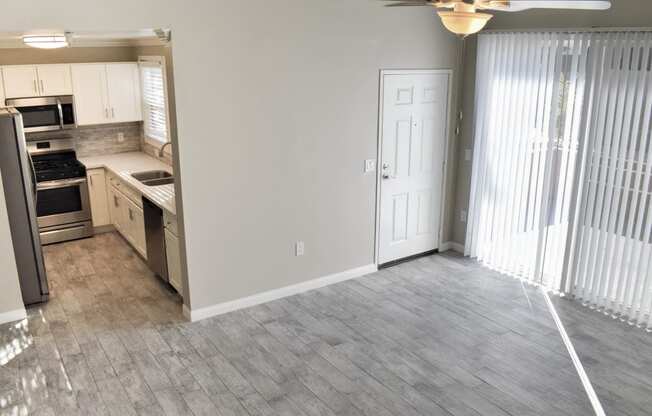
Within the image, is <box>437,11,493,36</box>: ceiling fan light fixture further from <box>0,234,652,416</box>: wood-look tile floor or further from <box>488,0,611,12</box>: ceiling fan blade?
<box>0,234,652,416</box>: wood-look tile floor

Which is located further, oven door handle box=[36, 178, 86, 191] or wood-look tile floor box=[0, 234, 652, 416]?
oven door handle box=[36, 178, 86, 191]

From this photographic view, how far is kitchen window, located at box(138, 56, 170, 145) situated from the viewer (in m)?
6.28

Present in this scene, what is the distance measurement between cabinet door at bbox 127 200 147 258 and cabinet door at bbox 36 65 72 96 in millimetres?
1677

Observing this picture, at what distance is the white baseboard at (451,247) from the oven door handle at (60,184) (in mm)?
4299

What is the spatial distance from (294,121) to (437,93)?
179cm

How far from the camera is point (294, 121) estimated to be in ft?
15.8

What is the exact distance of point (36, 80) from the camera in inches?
244

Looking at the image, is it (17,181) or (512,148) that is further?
(512,148)

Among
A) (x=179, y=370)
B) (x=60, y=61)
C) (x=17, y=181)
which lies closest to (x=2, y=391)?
(x=179, y=370)

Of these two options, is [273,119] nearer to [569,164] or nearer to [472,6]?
[472,6]

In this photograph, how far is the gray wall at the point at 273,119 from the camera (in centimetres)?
420

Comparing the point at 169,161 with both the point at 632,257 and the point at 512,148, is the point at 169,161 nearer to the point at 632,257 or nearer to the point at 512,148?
the point at 512,148

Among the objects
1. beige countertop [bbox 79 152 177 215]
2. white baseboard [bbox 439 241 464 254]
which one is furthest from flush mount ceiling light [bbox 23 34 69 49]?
white baseboard [bbox 439 241 464 254]

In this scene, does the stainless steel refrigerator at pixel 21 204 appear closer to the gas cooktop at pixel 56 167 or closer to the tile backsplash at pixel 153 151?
the gas cooktop at pixel 56 167
